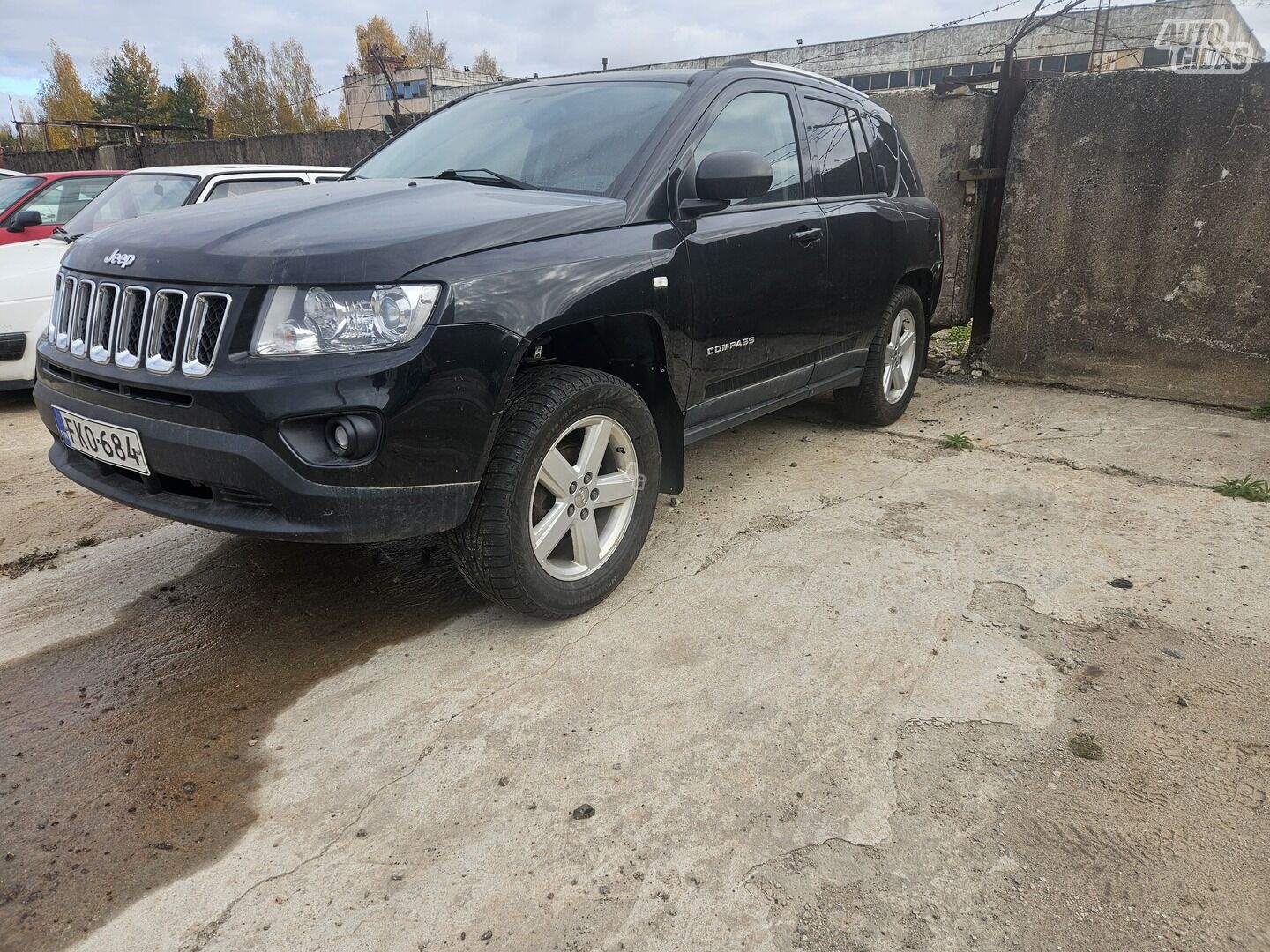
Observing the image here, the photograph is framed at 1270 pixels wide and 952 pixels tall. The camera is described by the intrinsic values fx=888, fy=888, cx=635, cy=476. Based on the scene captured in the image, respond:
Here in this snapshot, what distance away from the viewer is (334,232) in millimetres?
2463

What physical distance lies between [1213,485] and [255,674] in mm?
4220

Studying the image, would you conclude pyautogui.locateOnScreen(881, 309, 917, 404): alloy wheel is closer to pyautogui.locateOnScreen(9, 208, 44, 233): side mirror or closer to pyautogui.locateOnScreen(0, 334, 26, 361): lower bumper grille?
pyautogui.locateOnScreen(0, 334, 26, 361): lower bumper grille

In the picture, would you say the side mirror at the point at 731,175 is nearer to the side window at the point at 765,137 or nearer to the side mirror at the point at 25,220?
the side window at the point at 765,137

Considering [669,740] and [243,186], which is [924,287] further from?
[243,186]

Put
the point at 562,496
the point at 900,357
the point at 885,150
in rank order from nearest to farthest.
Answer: the point at 562,496 → the point at 885,150 → the point at 900,357

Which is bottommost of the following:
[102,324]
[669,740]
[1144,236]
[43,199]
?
[669,740]

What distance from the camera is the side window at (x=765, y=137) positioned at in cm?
344

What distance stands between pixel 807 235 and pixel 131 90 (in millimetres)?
68274

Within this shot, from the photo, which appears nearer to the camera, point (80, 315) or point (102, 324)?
point (102, 324)

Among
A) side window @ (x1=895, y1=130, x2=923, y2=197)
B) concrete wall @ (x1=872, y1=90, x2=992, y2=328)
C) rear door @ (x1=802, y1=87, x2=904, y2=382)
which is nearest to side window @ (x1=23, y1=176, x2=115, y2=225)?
rear door @ (x1=802, y1=87, x2=904, y2=382)

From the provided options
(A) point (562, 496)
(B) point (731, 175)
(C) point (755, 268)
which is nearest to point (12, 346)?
(A) point (562, 496)

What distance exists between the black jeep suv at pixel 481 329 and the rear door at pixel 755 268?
0.01 meters

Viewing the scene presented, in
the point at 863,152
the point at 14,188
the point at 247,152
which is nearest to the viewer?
the point at 863,152

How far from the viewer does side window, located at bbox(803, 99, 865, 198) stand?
4152 millimetres
